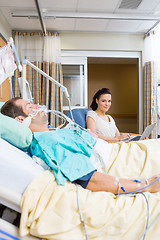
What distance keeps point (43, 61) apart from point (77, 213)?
3.69 meters

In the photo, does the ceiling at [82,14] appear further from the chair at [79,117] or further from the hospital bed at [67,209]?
the hospital bed at [67,209]

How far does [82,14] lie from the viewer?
3.34 metres

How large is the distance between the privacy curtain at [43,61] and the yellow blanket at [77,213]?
3.25 metres

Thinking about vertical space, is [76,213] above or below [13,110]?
below

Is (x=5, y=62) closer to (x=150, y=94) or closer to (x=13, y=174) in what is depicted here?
(x=13, y=174)

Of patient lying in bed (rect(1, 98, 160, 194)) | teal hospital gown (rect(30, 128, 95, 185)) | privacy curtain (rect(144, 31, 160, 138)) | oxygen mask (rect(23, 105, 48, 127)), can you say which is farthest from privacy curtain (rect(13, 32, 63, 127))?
teal hospital gown (rect(30, 128, 95, 185))

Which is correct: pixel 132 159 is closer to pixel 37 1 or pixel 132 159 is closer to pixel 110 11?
pixel 37 1

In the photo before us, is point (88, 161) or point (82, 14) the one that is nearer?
point (88, 161)

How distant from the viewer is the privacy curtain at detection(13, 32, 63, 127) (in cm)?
402

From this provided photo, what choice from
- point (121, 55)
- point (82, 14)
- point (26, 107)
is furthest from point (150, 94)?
point (26, 107)

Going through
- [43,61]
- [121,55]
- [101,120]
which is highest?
[121,55]

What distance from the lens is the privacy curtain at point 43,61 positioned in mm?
4023

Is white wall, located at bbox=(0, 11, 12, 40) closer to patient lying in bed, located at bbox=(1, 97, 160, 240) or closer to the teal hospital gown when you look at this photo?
the teal hospital gown

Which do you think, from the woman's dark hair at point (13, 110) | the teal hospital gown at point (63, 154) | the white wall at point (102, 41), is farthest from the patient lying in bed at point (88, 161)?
the white wall at point (102, 41)
